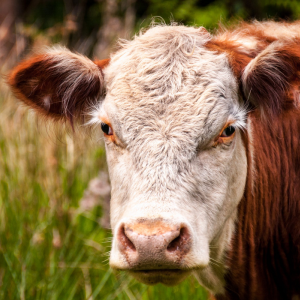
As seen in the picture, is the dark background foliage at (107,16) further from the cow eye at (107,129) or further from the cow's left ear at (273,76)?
the cow eye at (107,129)

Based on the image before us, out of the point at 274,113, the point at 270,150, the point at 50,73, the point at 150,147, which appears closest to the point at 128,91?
the point at 150,147

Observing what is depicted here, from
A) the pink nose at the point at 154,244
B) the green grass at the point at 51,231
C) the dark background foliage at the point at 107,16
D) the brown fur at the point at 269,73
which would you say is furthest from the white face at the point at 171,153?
the dark background foliage at the point at 107,16

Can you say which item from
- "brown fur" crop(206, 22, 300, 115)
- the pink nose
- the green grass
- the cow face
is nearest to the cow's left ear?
"brown fur" crop(206, 22, 300, 115)

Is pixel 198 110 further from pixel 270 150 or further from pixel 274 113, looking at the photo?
pixel 270 150

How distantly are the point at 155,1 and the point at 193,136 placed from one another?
284 inches

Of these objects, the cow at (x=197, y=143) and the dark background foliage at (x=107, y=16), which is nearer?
the cow at (x=197, y=143)

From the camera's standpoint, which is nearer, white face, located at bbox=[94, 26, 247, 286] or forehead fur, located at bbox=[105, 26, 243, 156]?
white face, located at bbox=[94, 26, 247, 286]

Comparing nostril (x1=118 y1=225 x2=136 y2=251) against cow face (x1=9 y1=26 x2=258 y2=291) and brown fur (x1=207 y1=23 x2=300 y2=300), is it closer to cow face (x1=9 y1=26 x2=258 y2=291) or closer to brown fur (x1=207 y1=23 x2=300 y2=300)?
cow face (x1=9 y1=26 x2=258 y2=291)

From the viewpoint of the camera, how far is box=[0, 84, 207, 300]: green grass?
3977 millimetres

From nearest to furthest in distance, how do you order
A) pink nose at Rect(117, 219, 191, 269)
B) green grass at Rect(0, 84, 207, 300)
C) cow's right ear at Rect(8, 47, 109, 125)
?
pink nose at Rect(117, 219, 191, 269), cow's right ear at Rect(8, 47, 109, 125), green grass at Rect(0, 84, 207, 300)

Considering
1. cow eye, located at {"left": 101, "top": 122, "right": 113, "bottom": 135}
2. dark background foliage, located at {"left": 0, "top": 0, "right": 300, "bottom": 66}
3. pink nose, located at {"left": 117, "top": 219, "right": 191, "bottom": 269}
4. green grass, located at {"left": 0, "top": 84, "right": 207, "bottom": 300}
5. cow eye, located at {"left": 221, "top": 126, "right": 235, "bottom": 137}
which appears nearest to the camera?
pink nose, located at {"left": 117, "top": 219, "right": 191, "bottom": 269}

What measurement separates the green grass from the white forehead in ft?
2.78

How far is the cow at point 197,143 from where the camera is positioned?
8.38 ft

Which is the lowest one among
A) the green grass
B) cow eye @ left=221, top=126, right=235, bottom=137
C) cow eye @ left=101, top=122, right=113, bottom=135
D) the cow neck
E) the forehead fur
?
the green grass
